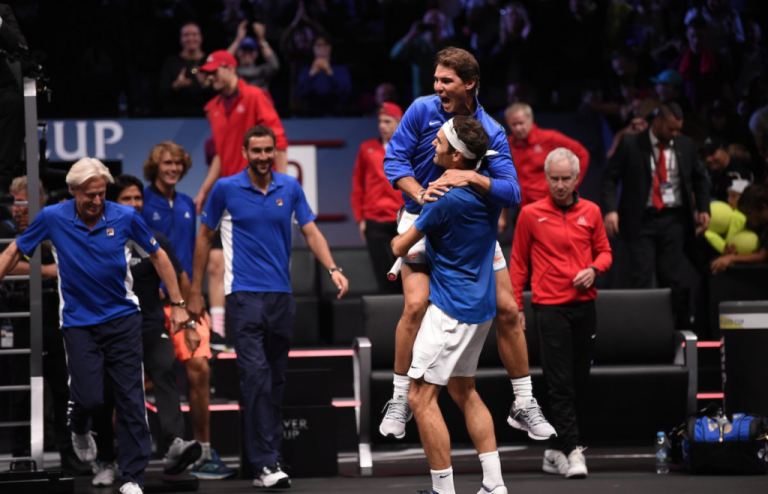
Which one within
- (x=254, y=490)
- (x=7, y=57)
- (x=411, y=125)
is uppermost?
(x=7, y=57)

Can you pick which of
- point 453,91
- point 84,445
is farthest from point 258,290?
point 453,91

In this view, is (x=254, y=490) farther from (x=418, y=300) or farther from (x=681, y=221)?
(x=681, y=221)

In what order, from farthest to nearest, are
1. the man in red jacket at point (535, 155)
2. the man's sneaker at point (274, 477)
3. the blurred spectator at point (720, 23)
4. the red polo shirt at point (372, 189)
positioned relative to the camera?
the blurred spectator at point (720, 23)
the red polo shirt at point (372, 189)
the man in red jacket at point (535, 155)
the man's sneaker at point (274, 477)

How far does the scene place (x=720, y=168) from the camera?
11.3 metres

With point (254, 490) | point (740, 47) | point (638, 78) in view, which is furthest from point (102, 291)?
point (740, 47)

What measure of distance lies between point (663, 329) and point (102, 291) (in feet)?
14.3

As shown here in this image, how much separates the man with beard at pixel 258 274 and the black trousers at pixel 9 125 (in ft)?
4.41

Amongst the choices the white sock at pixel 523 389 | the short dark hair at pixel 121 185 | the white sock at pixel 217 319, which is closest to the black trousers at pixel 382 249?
the white sock at pixel 217 319

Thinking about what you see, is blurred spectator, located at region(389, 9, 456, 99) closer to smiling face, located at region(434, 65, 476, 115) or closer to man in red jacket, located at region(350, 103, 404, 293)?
man in red jacket, located at region(350, 103, 404, 293)

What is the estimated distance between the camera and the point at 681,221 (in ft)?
32.6

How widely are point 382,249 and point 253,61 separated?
2597 mm

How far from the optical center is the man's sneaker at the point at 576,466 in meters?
7.59

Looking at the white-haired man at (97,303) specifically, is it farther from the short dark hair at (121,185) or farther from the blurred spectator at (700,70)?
the blurred spectator at (700,70)

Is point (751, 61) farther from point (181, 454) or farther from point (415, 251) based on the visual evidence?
point (181, 454)
